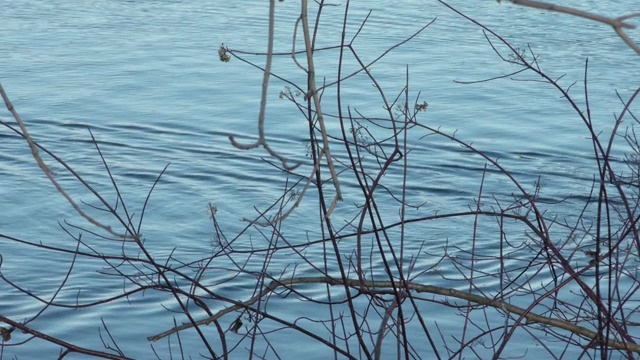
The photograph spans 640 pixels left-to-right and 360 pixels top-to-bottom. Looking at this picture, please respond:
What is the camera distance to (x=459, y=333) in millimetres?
4719

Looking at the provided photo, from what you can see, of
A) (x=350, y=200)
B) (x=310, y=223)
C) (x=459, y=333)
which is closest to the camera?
(x=459, y=333)

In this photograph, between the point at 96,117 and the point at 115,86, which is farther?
the point at 115,86

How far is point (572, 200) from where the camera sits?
22.8 ft

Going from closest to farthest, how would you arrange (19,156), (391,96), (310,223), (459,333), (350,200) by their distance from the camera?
1. (459,333)
2. (310,223)
3. (350,200)
4. (19,156)
5. (391,96)

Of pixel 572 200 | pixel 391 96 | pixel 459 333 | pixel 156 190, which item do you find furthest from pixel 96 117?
pixel 459 333

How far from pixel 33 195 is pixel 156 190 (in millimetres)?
751

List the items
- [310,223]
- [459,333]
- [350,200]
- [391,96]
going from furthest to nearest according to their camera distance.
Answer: [391,96]
[350,200]
[310,223]
[459,333]

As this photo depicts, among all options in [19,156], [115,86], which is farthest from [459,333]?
[115,86]

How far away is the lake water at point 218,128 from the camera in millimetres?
5332

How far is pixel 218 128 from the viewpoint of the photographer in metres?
8.27

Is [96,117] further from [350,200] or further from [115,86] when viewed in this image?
[350,200]

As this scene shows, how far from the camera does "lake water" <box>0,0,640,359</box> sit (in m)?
5.33

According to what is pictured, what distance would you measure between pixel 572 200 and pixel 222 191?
2.22 metres

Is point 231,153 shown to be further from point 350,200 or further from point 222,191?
point 350,200
